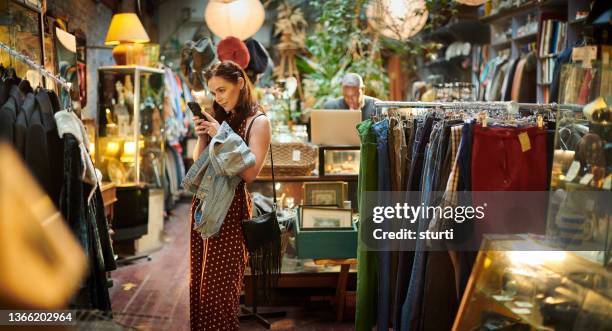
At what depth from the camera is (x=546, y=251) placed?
220cm

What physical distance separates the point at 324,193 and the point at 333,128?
493 millimetres

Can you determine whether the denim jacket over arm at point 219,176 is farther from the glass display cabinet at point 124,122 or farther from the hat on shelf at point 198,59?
the glass display cabinet at point 124,122

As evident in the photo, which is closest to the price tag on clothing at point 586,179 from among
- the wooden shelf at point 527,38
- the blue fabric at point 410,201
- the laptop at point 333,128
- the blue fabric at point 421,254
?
the blue fabric at point 421,254

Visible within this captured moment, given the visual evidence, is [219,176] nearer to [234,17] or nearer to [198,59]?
[198,59]

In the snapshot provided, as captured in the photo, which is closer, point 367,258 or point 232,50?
point 367,258

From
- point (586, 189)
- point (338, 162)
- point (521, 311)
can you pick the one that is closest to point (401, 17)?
point (338, 162)

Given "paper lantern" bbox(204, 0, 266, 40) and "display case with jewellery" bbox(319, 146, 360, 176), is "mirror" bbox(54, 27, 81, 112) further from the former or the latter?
"display case with jewellery" bbox(319, 146, 360, 176)

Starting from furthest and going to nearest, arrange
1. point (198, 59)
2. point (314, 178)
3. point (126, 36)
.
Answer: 1. point (126, 36)
2. point (198, 59)
3. point (314, 178)

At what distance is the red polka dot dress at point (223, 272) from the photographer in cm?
301

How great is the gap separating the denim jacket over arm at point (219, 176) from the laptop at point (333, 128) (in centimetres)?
143

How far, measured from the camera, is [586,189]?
83.7 inches

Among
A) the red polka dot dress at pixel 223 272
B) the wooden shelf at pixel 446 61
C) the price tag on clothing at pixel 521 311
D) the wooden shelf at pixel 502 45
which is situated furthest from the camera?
the wooden shelf at pixel 446 61

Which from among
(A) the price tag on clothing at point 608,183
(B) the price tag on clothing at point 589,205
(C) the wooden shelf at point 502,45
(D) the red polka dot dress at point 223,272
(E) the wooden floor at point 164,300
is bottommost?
(E) the wooden floor at point 164,300

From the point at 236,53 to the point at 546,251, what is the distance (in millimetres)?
2905
